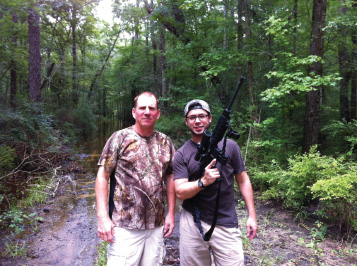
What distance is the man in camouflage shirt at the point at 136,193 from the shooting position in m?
2.12

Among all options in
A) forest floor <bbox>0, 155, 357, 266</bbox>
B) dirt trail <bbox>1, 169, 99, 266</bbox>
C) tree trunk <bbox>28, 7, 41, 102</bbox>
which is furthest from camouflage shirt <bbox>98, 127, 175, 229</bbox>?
tree trunk <bbox>28, 7, 41, 102</bbox>

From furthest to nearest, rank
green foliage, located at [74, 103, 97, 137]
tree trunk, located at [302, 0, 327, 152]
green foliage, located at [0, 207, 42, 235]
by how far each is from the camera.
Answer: green foliage, located at [74, 103, 97, 137]
tree trunk, located at [302, 0, 327, 152]
green foliage, located at [0, 207, 42, 235]

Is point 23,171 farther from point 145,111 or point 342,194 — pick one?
point 342,194

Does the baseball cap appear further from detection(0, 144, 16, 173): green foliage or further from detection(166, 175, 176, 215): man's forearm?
detection(0, 144, 16, 173): green foliage

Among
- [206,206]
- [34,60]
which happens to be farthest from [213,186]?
[34,60]

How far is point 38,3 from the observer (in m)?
8.95

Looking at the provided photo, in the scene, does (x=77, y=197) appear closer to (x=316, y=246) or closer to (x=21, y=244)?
(x=21, y=244)

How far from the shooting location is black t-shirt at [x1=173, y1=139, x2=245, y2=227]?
2.22 m

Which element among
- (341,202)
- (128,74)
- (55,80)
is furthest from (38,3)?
(128,74)

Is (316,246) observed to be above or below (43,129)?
below

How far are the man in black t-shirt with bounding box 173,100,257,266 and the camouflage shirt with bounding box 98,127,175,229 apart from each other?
0.23 metres

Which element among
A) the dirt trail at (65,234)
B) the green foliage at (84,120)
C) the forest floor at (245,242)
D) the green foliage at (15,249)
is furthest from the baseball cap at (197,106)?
the green foliage at (84,120)

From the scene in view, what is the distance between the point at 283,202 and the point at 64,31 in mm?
24507

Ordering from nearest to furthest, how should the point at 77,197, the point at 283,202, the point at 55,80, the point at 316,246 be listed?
the point at 316,246 → the point at 283,202 → the point at 77,197 → the point at 55,80
